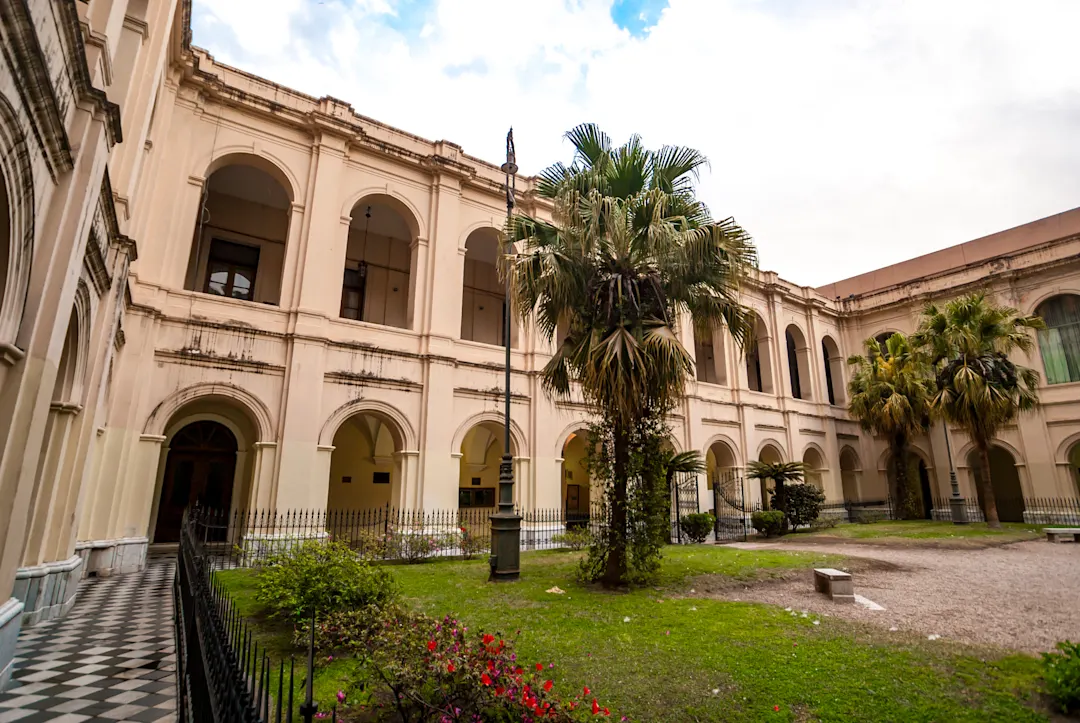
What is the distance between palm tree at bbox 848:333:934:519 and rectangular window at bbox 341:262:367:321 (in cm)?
1959

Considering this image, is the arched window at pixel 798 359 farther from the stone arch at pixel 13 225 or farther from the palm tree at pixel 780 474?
the stone arch at pixel 13 225

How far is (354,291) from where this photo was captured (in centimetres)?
1730

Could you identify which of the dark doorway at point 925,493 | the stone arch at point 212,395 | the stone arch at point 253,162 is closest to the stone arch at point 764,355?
the dark doorway at point 925,493

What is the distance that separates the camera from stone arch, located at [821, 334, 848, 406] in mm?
26688

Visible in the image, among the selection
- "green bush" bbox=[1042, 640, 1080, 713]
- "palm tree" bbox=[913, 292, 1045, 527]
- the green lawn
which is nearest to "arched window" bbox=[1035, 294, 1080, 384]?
"palm tree" bbox=[913, 292, 1045, 527]

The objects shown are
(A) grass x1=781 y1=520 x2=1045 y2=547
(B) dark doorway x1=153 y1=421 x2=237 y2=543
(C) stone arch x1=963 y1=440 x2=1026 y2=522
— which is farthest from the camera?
(C) stone arch x1=963 y1=440 x2=1026 y2=522

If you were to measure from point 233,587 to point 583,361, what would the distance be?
662 centimetres

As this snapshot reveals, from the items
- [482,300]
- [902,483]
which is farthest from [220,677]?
[902,483]

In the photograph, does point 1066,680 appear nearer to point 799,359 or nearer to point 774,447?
point 774,447

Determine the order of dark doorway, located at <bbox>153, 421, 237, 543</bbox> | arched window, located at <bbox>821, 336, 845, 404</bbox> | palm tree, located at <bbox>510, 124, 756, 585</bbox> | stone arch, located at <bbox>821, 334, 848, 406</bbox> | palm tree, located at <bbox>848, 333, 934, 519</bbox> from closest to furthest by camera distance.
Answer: palm tree, located at <bbox>510, 124, 756, 585</bbox> → dark doorway, located at <bbox>153, 421, 237, 543</bbox> → palm tree, located at <bbox>848, 333, 934, 519</bbox> → stone arch, located at <bbox>821, 334, 848, 406</bbox> → arched window, located at <bbox>821, 336, 845, 404</bbox>

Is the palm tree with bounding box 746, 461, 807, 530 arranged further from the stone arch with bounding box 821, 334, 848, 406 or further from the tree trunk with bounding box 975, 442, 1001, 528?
the stone arch with bounding box 821, 334, 848, 406

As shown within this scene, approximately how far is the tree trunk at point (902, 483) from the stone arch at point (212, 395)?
23292 millimetres

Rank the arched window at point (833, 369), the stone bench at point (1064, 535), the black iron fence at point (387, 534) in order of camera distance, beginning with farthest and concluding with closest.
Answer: the arched window at point (833, 369) → the stone bench at point (1064, 535) → the black iron fence at point (387, 534)

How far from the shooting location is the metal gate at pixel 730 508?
18391mm
